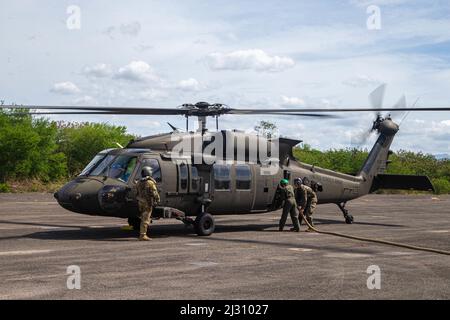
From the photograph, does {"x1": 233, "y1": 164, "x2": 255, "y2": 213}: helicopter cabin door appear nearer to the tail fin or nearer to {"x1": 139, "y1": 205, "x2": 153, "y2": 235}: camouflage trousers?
{"x1": 139, "y1": 205, "x2": 153, "y2": 235}: camouflage trousers

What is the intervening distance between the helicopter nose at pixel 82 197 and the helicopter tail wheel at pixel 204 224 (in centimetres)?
299

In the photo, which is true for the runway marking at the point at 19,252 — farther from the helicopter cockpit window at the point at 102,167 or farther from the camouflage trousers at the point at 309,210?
the camouflage trousers at the point at 309,210

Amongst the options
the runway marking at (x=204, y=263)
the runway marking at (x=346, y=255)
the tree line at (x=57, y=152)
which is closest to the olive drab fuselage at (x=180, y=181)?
the runway marking at (x=204, y=263)

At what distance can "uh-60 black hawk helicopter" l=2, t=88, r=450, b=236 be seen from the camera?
49.3 feet

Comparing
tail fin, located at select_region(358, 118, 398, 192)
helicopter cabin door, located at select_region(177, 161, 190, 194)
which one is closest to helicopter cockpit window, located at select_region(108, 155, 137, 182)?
helicopter cabin door, located at select_region(177, 161, 190, 194)

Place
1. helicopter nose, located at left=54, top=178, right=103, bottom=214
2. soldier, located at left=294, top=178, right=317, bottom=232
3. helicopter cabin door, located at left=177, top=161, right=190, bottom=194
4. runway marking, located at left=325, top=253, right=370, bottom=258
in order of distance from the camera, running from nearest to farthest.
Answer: runway marking, located at left=325, top=253, right=370, bottom=258 → helicopter nose, located at left=54, top=178, right=103, bottom=214 → helicopter cabin door, located at left=177, top=161, right=190, bottom=194 → soldier, located at left=294, top=178, right=317, bottom=232

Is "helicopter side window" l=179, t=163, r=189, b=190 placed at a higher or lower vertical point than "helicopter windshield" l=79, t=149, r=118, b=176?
lower

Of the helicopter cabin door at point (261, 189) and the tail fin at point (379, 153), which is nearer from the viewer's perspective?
the helicopter cabin door at point (261, 189)

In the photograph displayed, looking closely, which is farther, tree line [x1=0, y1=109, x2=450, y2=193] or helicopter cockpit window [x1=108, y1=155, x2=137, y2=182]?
tree line [x1=0, y1=109, x2=450, y2=193]

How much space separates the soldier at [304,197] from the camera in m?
18.8
